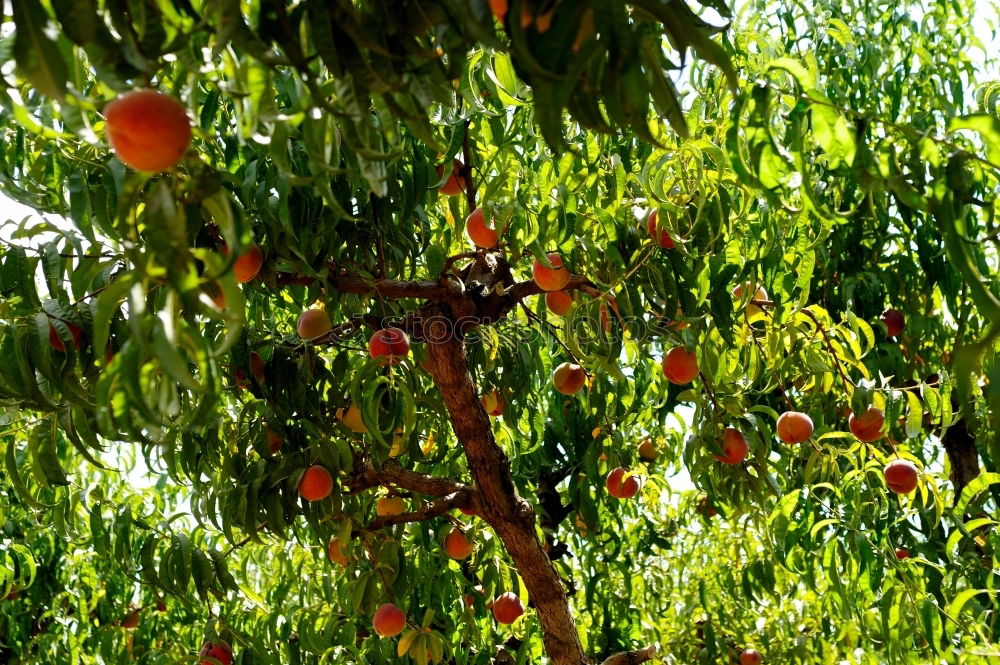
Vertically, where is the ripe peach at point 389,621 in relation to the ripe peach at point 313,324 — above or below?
below

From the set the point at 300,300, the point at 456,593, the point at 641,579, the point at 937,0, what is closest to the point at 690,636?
the point at 641,579

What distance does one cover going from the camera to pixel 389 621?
252cm

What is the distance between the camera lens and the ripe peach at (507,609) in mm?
2910

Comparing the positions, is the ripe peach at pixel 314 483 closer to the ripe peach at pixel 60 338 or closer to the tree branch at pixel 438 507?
the tree branch at pixel 438 507

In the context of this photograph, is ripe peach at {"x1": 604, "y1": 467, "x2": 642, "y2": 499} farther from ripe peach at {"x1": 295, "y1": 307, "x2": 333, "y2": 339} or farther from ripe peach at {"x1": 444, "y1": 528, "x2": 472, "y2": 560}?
ripe peach at {"x1": 295, "y1": 307, "x2": 333, "y2": 339}

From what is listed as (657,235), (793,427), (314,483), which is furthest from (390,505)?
(657,235)

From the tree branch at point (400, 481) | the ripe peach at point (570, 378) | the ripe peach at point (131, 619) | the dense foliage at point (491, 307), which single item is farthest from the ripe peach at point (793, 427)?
the ripe peach at point (131, 619)

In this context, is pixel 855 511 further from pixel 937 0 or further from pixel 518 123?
pixel 937 0

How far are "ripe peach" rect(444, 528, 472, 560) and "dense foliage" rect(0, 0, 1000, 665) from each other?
0.07 meters

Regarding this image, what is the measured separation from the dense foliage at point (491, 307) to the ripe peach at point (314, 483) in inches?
0.8

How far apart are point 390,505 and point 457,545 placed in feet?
0.76

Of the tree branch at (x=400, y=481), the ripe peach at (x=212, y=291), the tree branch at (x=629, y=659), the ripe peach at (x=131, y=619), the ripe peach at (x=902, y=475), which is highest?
the ripe peach at (x=131, y=619)

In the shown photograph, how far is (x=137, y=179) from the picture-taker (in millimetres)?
780

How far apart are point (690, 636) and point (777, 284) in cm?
214
